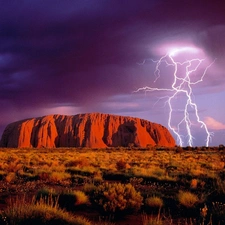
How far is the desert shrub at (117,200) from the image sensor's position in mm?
9045

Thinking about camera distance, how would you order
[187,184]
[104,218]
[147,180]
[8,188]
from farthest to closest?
[147,180], [187,184], [8,188], [104,218]

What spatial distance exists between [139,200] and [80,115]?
137 metres

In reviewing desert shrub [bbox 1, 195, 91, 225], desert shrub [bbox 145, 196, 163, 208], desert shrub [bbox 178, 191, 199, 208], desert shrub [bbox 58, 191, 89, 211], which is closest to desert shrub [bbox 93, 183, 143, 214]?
desert shrub [bbox 145, 196, 163, 208]

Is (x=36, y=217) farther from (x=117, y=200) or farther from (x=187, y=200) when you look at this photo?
(x=187, y=200)

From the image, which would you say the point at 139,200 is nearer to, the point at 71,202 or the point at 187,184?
the point at 71,202

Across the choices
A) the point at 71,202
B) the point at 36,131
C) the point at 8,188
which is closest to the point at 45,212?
the point at 71,202

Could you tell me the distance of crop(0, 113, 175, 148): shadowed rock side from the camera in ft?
417

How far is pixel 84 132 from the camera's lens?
13125 centimetres

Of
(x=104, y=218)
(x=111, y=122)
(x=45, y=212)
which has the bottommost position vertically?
(x=104, y=218)

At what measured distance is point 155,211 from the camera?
9438 mm

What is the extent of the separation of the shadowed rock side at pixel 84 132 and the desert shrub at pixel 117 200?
110113mm

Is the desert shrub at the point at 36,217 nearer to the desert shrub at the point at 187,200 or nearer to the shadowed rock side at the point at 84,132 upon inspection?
the desert shrub at the point at 187,200

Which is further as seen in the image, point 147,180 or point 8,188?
point 147,180

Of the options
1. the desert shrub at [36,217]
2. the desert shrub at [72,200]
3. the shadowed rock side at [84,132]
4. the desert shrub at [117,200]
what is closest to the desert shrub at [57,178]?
the desert shrub at [72,200]
